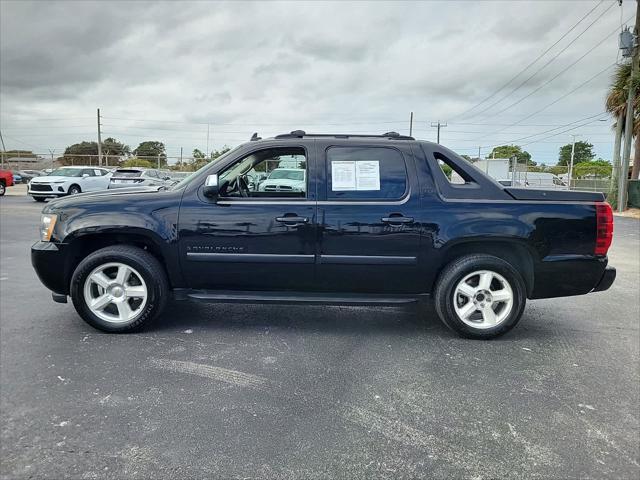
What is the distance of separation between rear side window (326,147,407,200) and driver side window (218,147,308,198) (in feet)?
0.89

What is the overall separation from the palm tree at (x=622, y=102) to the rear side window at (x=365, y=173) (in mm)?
21274

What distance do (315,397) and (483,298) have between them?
1.89m

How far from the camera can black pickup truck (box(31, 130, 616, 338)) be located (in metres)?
4.09

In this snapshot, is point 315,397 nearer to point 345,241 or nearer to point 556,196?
point 345,241

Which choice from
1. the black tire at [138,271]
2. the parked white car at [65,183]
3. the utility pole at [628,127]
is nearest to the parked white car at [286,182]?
the black tire at [138,271]

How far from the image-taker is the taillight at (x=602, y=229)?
13.3ft

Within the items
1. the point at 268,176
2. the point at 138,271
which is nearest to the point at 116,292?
the point at 138,271

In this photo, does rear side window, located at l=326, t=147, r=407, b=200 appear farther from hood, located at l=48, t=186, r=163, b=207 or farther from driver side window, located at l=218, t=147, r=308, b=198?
hood, located at l=48, t=186, r=163, b=207

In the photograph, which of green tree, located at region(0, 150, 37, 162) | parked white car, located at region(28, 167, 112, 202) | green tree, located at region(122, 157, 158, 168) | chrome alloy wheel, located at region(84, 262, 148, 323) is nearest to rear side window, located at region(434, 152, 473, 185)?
chrome alloy wheel, located at region(84, 262, 148, 323)

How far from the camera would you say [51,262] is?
4199mm

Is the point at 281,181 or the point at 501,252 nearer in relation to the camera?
the point at 501,252

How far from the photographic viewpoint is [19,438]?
2.60m

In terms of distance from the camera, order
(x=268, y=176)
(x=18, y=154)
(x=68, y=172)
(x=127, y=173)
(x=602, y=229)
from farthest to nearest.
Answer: (x=18, y=154), (x=127, y=173), (x=68, y=172), (x=268, y=176), (x=602, y=229)

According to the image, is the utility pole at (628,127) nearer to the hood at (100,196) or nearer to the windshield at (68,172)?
the hood at (100,196)
